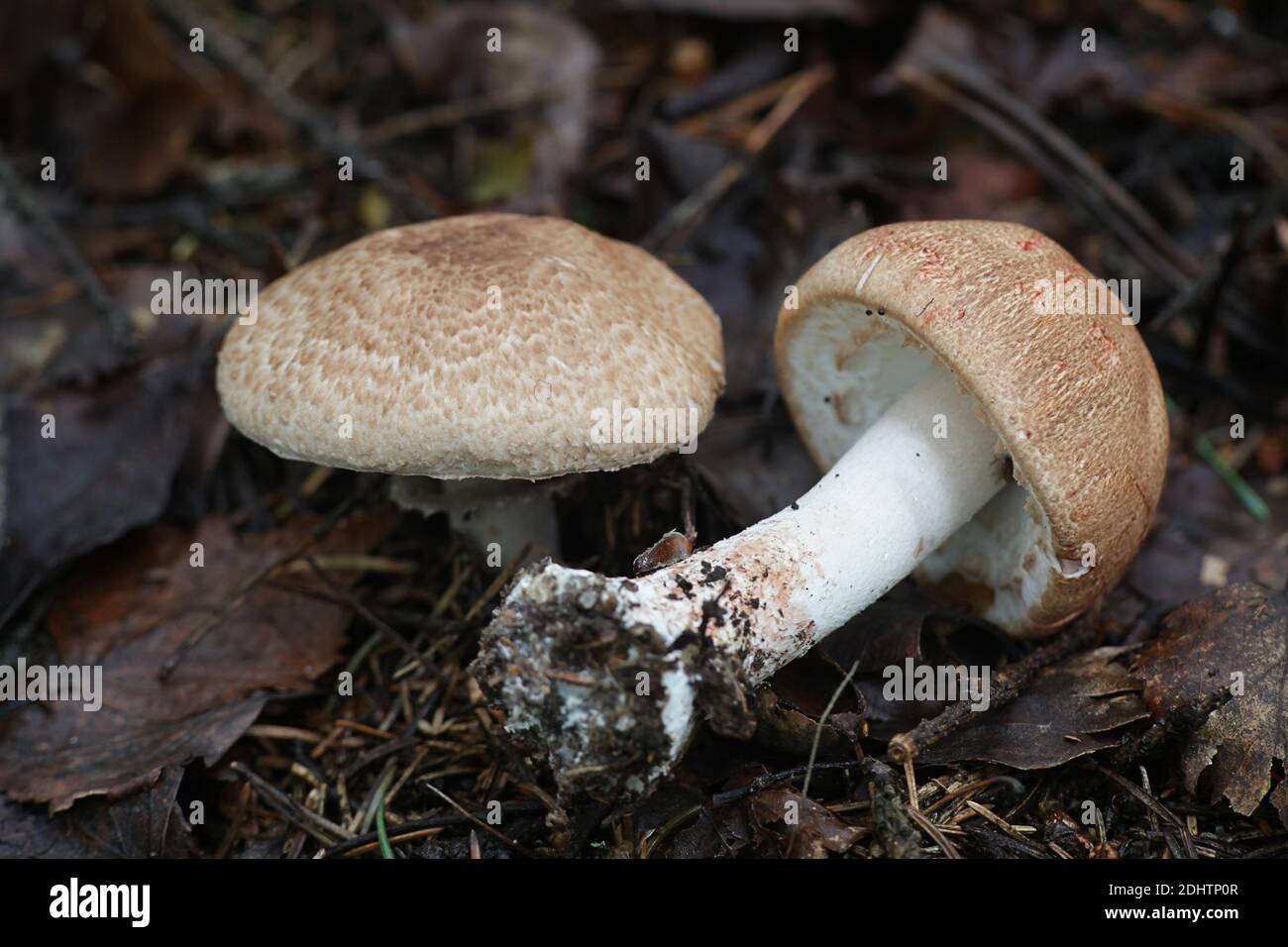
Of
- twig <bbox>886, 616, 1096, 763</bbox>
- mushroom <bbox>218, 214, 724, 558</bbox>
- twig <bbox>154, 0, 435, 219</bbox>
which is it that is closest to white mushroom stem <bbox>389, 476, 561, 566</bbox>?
mushroom <bbox>218, 214, 724, 558</bbox>

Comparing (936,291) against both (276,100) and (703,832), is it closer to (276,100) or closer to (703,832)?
(703,832)

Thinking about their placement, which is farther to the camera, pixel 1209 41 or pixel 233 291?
pixel 1209 41

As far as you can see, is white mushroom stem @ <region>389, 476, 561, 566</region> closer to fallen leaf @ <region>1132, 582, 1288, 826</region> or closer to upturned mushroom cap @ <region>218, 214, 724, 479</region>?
upturned mushroom cap @ <region>218, 214, 724, 479</region>

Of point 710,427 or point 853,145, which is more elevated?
point 853,145

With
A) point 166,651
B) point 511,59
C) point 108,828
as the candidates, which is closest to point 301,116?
point 511,59

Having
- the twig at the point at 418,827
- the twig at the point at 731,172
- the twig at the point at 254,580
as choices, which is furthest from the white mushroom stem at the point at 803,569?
the twig at the point at 731,172

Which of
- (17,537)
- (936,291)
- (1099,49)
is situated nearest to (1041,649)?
(936,291)

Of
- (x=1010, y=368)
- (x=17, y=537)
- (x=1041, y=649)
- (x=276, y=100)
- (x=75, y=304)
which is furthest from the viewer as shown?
(x=276, y=100)

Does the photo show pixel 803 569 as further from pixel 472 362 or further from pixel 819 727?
pixel 472 362
